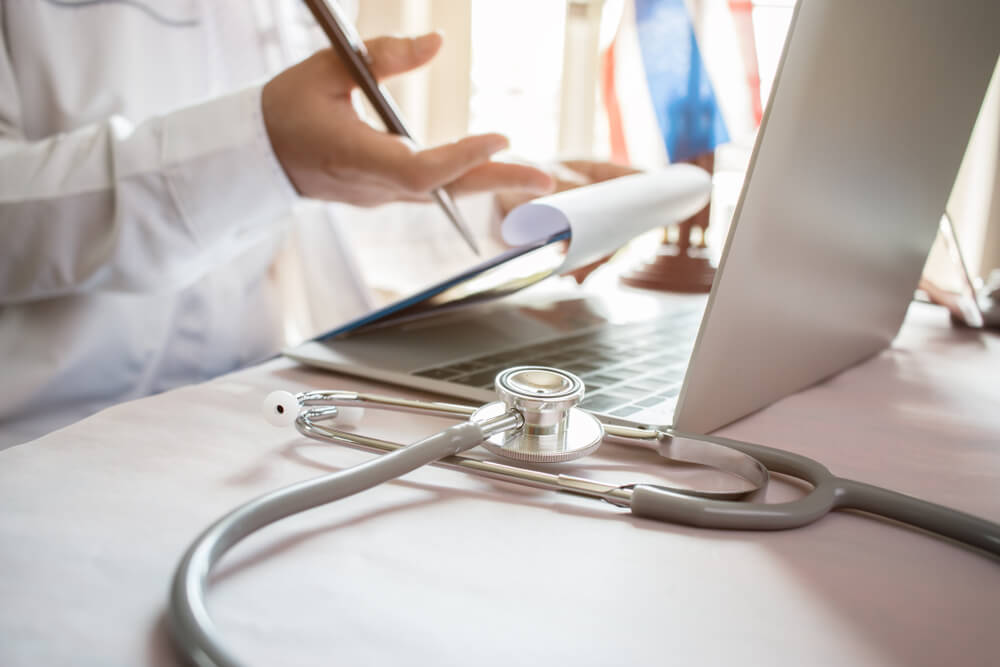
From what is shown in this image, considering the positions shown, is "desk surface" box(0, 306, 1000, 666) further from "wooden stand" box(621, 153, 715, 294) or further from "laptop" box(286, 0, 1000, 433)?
"wooden stand" box(621, 153, 715, 294)

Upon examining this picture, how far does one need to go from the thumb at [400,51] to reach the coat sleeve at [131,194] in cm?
10

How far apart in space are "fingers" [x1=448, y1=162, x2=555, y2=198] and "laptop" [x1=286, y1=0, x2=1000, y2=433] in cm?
10

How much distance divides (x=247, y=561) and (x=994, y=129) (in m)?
1.81

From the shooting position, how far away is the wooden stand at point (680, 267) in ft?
2.38

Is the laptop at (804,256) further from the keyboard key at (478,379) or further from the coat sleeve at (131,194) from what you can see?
the coat sleeve at (131,194)

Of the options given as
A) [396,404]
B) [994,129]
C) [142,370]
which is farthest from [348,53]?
[994,129]

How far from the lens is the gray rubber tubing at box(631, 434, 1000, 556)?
0.73ft

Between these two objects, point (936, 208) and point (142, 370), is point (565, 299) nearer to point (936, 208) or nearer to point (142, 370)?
point (936, 208)

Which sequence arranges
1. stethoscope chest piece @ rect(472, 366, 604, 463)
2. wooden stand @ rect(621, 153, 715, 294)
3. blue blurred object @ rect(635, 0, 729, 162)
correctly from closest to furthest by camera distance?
stethoscope chest piece @ rect(472, 366, 604, 463) < wooden stand @ rect(621, 153, 715, 294) < blue blurred object @ rect(635, 0, 729, 162)

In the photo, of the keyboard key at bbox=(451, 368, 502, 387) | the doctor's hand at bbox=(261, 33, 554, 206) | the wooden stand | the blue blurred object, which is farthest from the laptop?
the blue blurred object

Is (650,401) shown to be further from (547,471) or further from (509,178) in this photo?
(509,178)

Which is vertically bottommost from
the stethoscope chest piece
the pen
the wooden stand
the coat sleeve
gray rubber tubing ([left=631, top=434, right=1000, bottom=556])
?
the wooden stand

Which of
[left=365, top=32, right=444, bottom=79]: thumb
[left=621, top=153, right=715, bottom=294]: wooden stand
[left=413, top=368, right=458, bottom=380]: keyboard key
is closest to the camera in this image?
[left=413, top=368, right=458, bottom=380]: keyboard key

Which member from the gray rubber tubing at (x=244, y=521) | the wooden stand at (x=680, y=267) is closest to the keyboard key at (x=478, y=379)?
the gray rubber tubing at (x=244, y=521)
